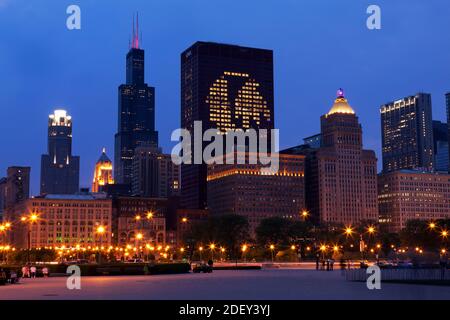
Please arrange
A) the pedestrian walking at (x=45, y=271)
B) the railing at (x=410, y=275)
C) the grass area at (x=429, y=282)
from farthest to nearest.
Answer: the pedestrian walking at (x=45, y=271), the railing at (x=410, y=275), the grass area at (x=429, y=282)

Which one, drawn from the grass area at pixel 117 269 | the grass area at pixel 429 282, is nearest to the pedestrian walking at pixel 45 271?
the grass area at pixel 117 269

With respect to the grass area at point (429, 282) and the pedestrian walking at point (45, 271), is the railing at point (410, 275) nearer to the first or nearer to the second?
the grass area at point (429, 282)

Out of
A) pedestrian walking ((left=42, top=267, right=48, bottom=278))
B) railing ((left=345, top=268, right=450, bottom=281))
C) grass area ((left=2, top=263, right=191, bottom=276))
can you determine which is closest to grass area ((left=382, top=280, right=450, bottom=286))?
railing ((left=345, top=268, right=450, bottom=281))

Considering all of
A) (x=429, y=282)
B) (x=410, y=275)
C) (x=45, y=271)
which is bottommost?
(x=45, y=271)

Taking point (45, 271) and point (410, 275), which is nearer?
point (410, 275)

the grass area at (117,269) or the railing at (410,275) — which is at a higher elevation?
the railing at (410,275)

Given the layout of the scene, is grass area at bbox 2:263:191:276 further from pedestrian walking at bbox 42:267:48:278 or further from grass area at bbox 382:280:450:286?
grass area at bbox 382:280:450:286

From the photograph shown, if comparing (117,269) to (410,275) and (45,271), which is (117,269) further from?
(410,275)

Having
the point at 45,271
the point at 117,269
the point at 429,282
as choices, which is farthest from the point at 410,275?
the point at 45,271

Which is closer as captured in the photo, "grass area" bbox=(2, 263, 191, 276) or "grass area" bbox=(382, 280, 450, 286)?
"grass area" bbox=(382, 280, 450, 286)

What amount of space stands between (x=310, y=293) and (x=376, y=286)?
318 inches
